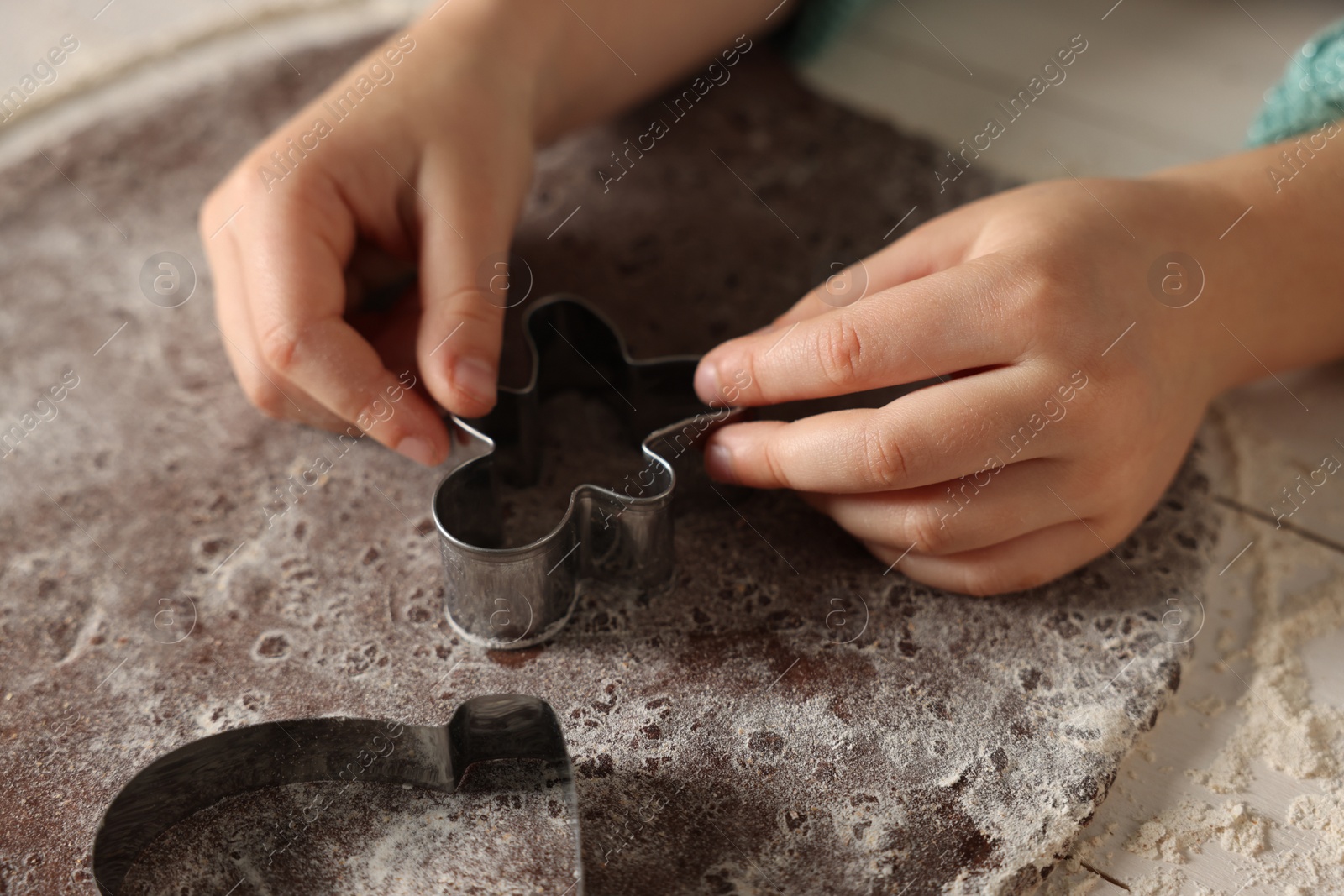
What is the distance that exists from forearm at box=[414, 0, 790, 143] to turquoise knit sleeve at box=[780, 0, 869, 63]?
0.03m

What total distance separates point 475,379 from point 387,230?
0.20 metres

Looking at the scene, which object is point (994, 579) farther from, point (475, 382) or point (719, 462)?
point (475, 382)

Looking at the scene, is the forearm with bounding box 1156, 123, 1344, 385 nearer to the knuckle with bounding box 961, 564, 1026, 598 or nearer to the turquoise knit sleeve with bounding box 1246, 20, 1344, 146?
the turquoise knit sleeve with bounding box 1246, 20, 1344, 146

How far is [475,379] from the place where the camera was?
0.74m

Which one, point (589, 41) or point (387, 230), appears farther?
point (589, 41)

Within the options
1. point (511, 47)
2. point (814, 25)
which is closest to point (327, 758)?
point (511, 47)

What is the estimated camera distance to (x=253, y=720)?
2.18 ft

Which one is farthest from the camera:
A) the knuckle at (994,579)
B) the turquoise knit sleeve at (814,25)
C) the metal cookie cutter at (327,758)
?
the turquoise knit sleeve at (814,25)

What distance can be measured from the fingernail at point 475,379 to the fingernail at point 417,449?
64mm

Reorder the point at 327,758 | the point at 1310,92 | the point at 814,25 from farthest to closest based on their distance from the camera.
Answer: the point at 814,25, the point at 1310,92, the point at 327,758

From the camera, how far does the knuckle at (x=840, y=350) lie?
2.27 ft

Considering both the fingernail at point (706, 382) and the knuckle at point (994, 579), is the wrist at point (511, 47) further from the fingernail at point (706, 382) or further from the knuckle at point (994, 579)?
the knuckle at point (994, 579)

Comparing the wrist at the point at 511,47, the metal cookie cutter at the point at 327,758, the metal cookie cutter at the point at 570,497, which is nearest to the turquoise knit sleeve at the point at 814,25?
the wrist at the point at 511,47

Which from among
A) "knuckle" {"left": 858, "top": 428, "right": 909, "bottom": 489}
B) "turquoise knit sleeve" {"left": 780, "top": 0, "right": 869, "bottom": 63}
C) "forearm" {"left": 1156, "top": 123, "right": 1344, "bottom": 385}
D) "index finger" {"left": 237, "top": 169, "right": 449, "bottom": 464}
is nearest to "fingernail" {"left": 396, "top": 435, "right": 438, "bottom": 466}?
"index finger" {"left": 237, "top": 169, "right": 449, "bottom": 464}
